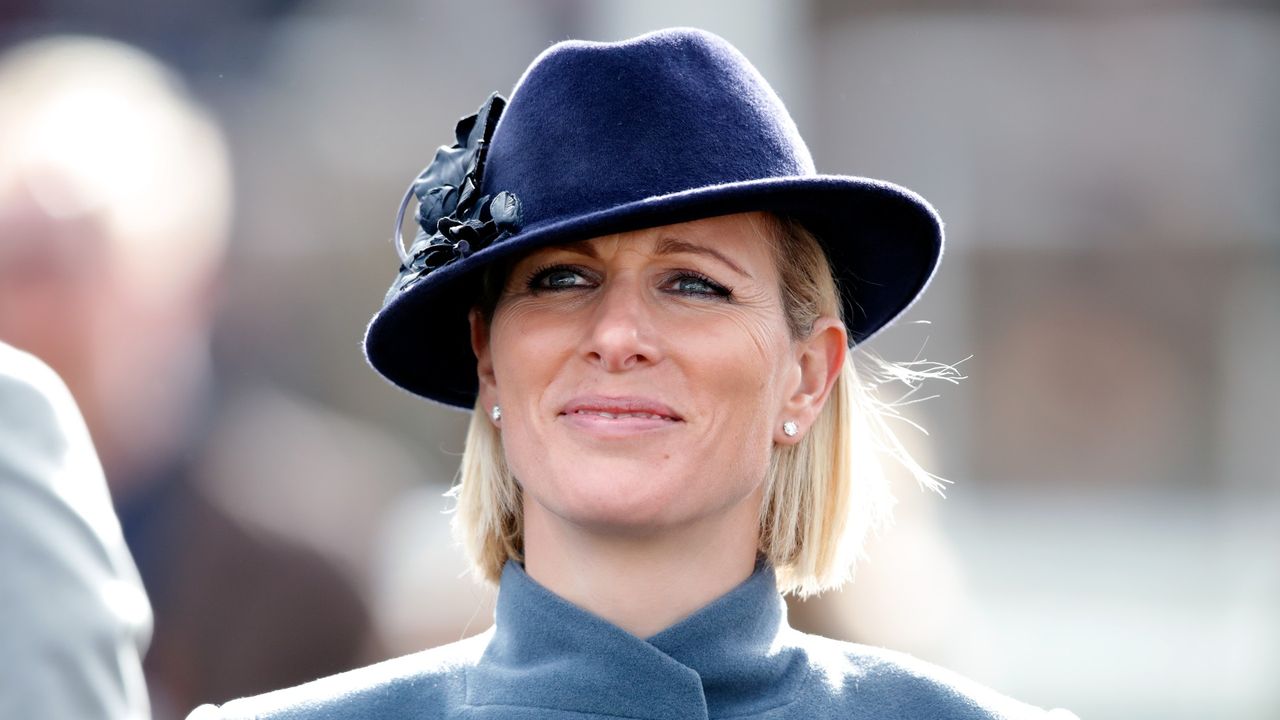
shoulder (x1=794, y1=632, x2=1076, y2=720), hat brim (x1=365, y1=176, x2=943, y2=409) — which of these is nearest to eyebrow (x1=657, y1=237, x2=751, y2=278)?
hat brim (x1=365, y1=176, x2=943, y2=409)

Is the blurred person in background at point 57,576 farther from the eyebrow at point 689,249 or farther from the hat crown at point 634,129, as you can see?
the eyebrow at point 689,249

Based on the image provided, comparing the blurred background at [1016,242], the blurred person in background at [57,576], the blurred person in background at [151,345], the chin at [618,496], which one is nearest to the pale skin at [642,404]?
the chin at [618,496]

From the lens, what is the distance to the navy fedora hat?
3.00m

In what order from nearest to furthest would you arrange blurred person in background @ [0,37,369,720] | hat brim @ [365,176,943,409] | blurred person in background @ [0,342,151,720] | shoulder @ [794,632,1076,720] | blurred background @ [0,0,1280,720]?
blurred person in background @ [0,342,151,720], hat brim @ [365,176,943,409], shoulder @ [794,632,1076,720], blurred person in background @ [0,37,369,720], blurred background @ [0,0,1280,720]

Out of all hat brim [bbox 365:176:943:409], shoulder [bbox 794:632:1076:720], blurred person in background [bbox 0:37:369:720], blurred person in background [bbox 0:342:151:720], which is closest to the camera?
blurred person in background [bbox 0:342:151:720]

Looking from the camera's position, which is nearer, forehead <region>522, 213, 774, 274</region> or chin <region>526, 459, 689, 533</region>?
chin <region>526, 459, 689, 533</region>

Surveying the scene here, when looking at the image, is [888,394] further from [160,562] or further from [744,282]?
[744,282]

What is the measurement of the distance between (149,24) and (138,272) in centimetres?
270

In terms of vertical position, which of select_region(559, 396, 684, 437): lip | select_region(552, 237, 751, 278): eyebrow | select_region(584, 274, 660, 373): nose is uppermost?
select_region(552, 237, 751, 278): eyebrow

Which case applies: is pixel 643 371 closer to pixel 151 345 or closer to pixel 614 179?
pixel 614 179

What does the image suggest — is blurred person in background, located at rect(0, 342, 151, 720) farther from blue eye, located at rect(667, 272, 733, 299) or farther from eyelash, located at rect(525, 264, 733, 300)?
blue eye, located at rect(667, 272, 733, 299)

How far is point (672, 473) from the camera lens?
3.03 metres

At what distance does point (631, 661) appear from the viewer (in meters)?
3.02

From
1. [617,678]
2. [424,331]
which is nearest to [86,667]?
[617,678]
